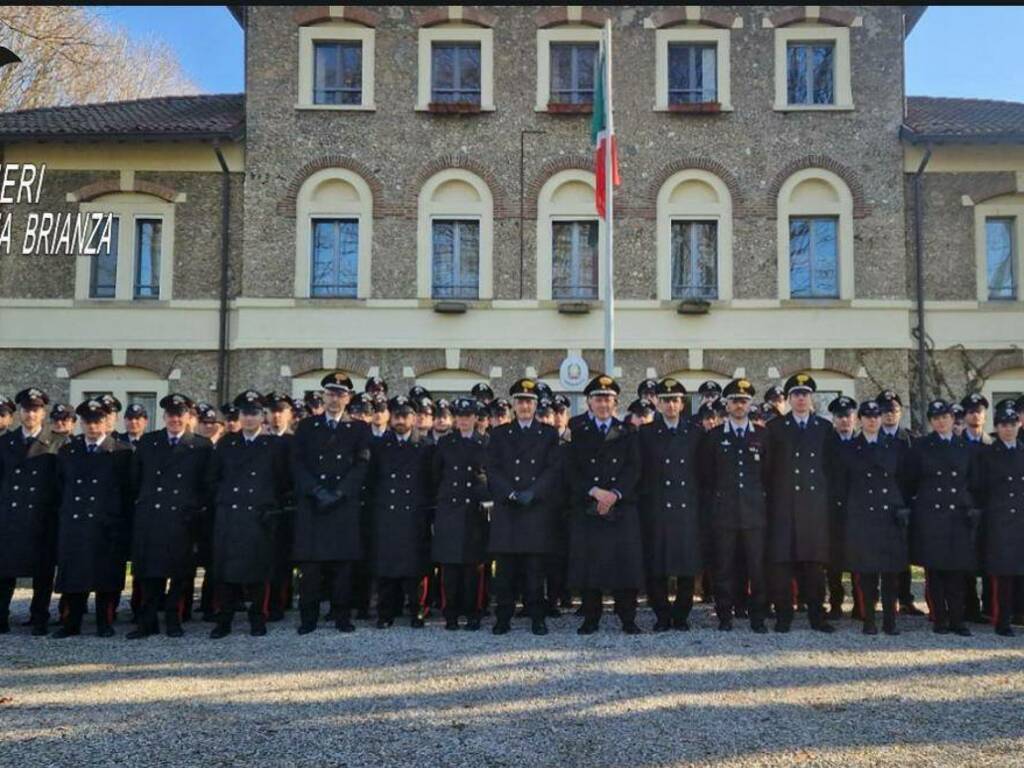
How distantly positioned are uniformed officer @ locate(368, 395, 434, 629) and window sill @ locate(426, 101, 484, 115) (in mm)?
9778

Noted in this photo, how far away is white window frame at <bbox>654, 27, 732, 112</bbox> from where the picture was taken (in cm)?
1709

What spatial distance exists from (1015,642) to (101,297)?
15612mm

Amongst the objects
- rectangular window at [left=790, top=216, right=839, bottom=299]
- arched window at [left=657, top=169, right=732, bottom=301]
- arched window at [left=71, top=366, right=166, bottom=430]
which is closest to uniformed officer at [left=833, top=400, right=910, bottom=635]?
arched window at [left=657, top=169, right=732, bottom=301]

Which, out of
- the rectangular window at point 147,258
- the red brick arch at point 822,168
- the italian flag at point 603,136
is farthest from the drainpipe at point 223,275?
the red brick arch at point 822,168

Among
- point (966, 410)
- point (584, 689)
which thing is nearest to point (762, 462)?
point (966, 410)

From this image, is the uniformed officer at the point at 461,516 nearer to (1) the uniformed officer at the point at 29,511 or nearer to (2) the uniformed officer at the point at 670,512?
(2) the uniformed officer at the point at 670,512

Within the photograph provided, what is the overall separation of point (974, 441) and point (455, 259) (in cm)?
1051

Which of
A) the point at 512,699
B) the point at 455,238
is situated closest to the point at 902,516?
the point at 512,699

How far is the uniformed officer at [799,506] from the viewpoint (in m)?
7.96

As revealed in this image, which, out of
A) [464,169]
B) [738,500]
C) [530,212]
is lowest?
[738,500]

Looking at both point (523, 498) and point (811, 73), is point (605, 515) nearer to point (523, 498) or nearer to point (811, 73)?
point (523, 498)

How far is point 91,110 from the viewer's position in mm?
18344

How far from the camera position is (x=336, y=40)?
17375 millimetres

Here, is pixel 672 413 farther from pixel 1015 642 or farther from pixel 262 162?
pixel 262 162
